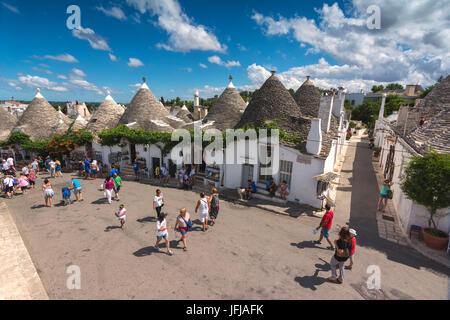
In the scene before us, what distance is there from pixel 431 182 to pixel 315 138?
14.6 ft

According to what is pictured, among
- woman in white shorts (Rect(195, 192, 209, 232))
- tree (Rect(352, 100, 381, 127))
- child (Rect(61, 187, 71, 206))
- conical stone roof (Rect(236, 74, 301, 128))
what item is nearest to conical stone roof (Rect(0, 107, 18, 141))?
child (Rect(61, 187, 71, 206))

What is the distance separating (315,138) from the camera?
10273 millimetres

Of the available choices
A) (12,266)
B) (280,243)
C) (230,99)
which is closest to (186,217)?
(280,243)

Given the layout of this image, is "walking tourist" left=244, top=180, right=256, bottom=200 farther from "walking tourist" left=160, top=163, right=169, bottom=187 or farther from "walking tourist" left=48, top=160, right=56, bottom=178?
"walking tourist" left=48, top=160, right=56, bottom=178

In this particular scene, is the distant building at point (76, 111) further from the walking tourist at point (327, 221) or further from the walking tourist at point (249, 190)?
the walking tourist at point (327, 221)

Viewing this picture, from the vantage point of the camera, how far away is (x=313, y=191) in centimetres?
1070

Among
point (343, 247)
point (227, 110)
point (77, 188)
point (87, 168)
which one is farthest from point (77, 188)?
point (227, 110)

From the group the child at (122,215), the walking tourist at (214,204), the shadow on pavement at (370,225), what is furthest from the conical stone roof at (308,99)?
the child at (122,215)

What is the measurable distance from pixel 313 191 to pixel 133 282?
8617 mm

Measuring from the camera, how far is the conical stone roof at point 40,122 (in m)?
21.7

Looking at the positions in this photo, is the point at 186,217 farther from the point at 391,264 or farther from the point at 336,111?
the point at 336,111

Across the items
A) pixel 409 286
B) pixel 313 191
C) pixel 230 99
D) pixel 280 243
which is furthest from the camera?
pixel 230 99

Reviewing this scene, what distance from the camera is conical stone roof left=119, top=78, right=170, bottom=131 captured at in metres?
19.9

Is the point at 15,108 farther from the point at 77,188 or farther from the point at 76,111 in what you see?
the point at 77,188
